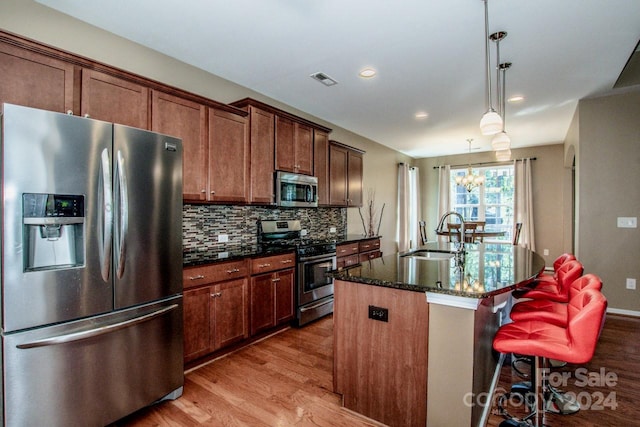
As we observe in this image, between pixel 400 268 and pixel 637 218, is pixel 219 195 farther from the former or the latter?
pixel 637 218

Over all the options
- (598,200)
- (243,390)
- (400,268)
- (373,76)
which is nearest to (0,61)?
(243,390)

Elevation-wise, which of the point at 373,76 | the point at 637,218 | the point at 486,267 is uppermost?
the point at 373,76

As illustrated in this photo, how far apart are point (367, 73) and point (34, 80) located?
2.69 metres

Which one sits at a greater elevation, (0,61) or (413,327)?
(0,61)

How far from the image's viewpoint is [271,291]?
3.26 metres

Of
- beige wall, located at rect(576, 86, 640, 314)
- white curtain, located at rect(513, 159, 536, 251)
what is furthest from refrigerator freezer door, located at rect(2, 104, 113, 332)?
white curtain, located at rect(513, 159, 536, 251)

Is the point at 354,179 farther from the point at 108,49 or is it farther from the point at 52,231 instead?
the point at 52,231

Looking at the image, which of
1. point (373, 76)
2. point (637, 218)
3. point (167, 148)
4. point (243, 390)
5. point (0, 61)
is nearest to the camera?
point (0, 61)

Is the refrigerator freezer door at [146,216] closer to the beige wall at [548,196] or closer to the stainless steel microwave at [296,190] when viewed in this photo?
the stainless steel microwave at [296,190]

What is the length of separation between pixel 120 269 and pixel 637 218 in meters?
5.60

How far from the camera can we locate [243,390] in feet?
7.66

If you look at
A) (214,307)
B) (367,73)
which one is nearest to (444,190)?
(367,73)

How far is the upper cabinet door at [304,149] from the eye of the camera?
12.8 feet

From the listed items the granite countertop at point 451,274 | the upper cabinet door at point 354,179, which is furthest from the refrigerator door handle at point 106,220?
the upper cabinet door at point 354,179
